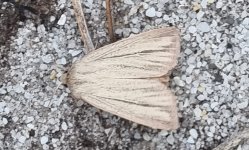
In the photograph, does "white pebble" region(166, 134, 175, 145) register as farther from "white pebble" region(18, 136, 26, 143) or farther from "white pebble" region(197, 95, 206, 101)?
"white pebble" region(18, 136, 26, 143)

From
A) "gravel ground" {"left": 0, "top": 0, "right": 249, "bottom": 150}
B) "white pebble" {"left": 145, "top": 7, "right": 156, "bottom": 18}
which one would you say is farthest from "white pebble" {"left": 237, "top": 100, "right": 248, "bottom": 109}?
"white pebble" {"left": 145, "top": 7, "right": 156, "bottom": 18}

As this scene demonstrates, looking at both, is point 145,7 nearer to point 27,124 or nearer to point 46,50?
point 46,50

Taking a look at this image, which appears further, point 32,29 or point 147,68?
point 32,29

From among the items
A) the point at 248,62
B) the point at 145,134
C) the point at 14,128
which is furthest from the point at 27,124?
the point at 248,62

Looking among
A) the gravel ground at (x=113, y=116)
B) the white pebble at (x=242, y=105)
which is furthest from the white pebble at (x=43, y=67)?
the white pebble at (x=242, y=105)

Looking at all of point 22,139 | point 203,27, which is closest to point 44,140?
point 22,139

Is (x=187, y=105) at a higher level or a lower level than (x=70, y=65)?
lower
